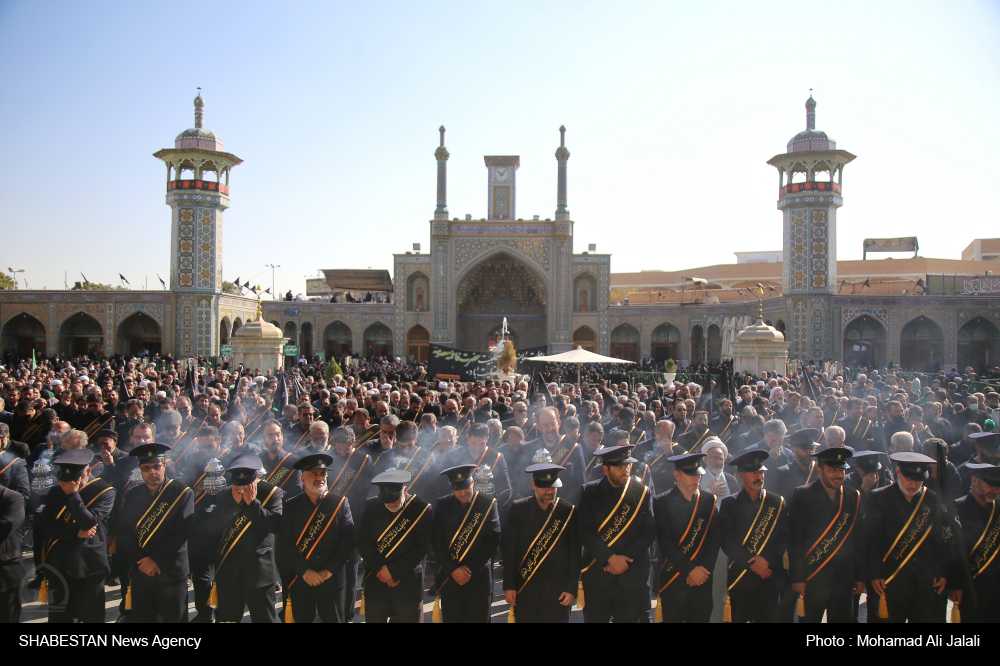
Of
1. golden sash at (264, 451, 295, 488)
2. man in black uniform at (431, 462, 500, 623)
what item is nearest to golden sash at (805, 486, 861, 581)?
man in black uniform at (431, 462, 500, 623)

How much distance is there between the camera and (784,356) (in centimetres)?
1414

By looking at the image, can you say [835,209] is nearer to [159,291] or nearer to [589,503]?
[589,503]

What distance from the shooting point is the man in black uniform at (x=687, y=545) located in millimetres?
3465

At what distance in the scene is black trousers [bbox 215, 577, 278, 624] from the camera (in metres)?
3.56

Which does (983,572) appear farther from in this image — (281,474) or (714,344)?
(714,344)

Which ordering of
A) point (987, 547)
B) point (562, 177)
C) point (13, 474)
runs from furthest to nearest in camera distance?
point (562, 177) < point (13, 474) < point (987, 547)

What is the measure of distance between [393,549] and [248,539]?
814 millimetres

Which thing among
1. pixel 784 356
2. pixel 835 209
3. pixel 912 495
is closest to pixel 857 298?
pixel 835 209

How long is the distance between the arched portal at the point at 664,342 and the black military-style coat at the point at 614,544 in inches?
1032

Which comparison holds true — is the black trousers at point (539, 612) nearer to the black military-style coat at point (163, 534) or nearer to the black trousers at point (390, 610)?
the black trousers at point (390, 610)

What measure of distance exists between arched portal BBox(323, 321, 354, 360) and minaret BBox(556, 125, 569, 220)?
10.7 meters

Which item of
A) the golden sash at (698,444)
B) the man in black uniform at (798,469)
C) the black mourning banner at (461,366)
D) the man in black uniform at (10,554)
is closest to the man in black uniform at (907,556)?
the man in black uniform at (798,469)

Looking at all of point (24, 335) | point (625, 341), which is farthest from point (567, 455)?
point (24, 335)

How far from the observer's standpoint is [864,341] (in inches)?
920
